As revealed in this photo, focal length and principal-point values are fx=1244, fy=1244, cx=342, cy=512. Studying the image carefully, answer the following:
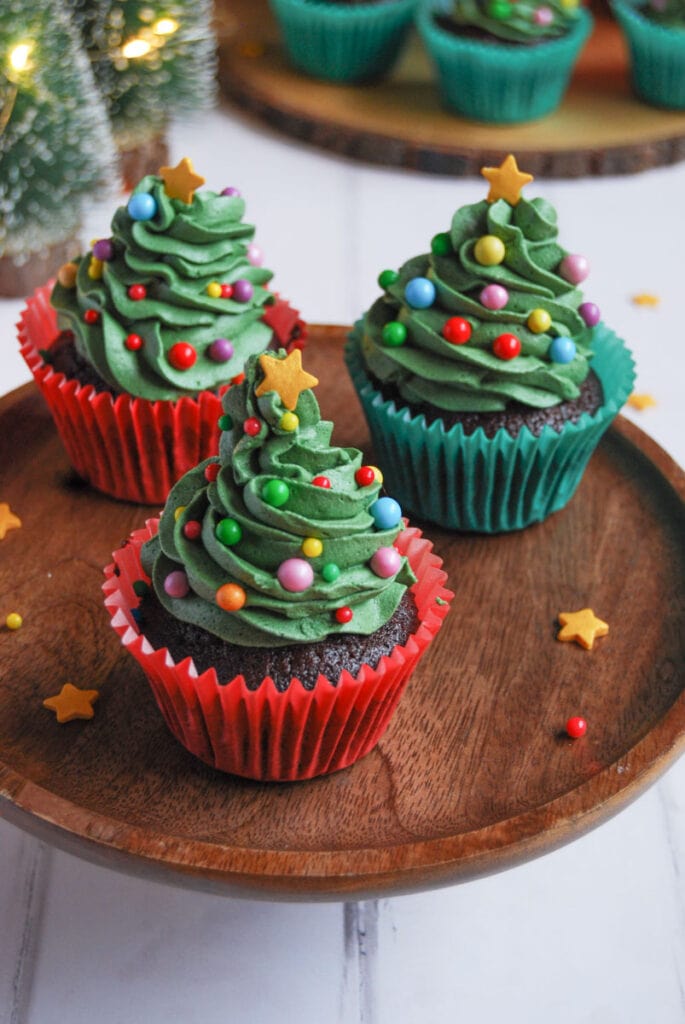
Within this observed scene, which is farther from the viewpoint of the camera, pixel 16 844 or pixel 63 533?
pixel 63 533

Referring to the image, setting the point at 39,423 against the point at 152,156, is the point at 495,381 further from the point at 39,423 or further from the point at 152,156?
the point at 152,156

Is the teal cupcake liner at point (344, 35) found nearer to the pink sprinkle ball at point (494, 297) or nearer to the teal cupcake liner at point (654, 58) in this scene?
the teal cupcake liner at point (654, 58)

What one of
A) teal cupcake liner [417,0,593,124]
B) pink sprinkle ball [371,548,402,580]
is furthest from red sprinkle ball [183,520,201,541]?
teal cupcake liner [417,0,593,124]

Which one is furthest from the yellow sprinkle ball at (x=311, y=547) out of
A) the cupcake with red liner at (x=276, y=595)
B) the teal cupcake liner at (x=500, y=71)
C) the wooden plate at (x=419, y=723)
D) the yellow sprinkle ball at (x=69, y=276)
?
the teal cupcake liner at (x=500, y=71)

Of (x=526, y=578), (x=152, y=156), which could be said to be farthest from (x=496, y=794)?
(x=152, y=156)

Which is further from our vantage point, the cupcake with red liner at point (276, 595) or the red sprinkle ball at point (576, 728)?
the red sprinkle ball at point (576, 728)
